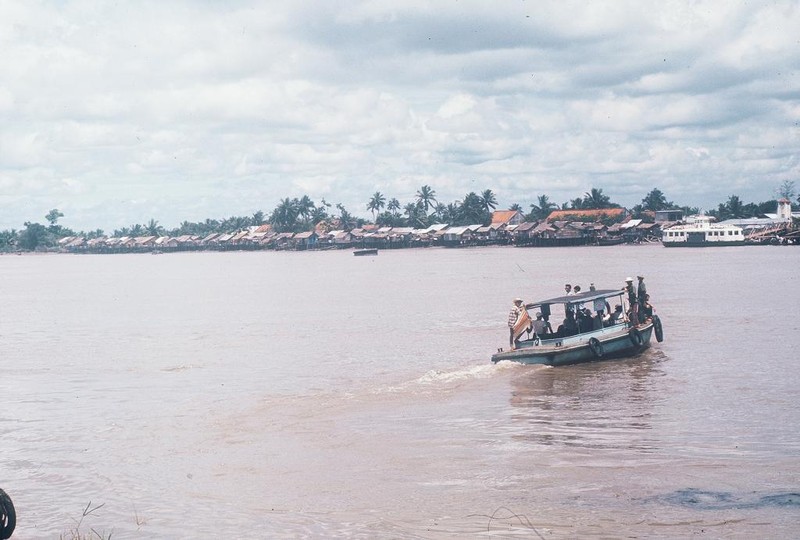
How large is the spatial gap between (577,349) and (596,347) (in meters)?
0.54

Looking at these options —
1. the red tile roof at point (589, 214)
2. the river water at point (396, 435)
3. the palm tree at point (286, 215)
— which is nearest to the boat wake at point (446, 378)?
the river water at point (396, 435)

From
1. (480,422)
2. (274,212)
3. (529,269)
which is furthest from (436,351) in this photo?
(274,212)

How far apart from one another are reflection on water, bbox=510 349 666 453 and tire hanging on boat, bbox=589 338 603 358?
28cm

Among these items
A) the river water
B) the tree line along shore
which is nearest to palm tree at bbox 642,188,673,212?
the tree line along shore

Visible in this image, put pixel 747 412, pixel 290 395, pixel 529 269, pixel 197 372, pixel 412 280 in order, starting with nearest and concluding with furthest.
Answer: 1. pixel 747 412
2. pixel 290 395
3. pixel 197 372
4. pixel 412 280
5. pixel 529 269

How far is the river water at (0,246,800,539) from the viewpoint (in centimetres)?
1002

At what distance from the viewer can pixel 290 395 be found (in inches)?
736

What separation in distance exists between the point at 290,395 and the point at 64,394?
5.24m

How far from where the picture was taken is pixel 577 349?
20188mm

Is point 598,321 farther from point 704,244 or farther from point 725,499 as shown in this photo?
point 704,244

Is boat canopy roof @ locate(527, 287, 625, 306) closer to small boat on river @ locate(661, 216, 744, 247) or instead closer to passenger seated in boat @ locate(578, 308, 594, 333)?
passenger seated in boat @ locate(578, 308, 594, 333)

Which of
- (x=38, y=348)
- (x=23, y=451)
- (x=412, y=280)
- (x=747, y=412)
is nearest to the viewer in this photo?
(x=23, y=451)

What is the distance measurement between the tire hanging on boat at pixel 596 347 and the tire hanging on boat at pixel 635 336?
3.45 ft

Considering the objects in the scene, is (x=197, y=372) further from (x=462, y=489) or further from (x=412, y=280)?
(x=412, y=280)
